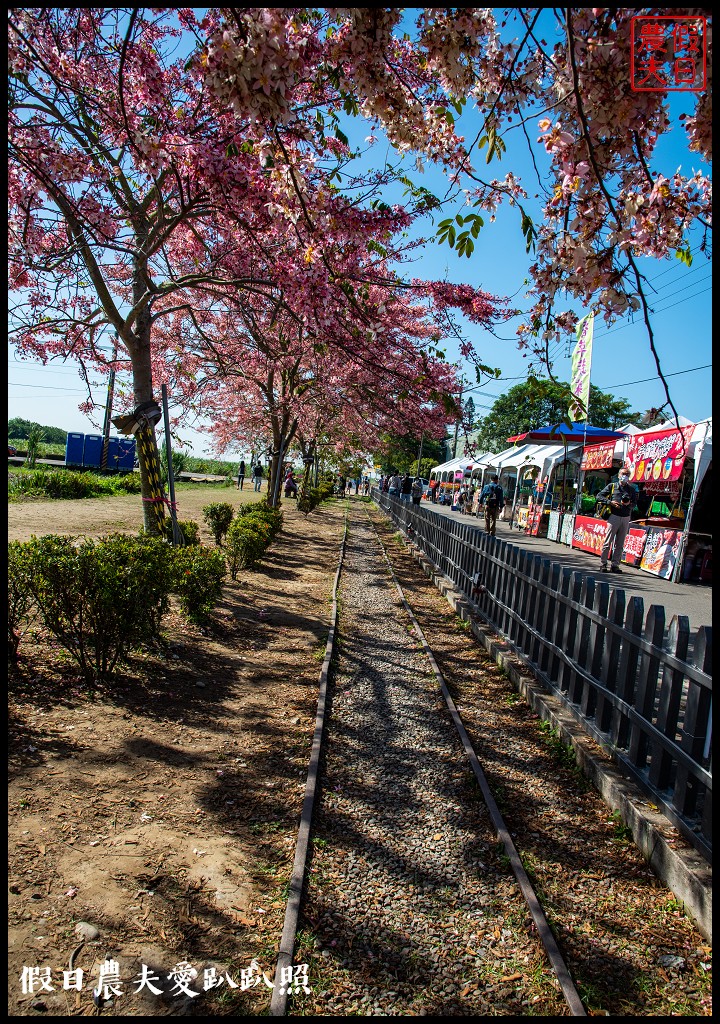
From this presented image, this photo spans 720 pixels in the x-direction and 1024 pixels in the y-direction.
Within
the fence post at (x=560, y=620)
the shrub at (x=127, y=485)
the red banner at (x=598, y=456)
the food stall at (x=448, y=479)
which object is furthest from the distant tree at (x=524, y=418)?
the fence post at (x=560, y=620)

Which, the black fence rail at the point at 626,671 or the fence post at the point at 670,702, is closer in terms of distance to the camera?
the black fence rail at the point at 626,671

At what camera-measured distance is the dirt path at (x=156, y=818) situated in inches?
94.8

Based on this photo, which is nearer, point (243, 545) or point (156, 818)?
point (156, 818)

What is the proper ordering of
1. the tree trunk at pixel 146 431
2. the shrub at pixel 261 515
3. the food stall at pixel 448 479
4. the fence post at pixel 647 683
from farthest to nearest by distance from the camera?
the food stall at pixel 448 479 → the shrub at pixel 261 515 → the tree trunk at pixel 146 431 → the fence post at pixel 647 683

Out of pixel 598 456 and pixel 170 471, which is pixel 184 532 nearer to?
pixel 170 471

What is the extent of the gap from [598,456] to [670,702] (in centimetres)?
1650

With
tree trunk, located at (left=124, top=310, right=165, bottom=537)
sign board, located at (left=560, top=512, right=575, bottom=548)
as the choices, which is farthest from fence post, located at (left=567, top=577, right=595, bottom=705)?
sign board, located at (left=560, top=512, right=575, bottom=548)

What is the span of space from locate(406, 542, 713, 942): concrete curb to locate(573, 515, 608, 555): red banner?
12.8 m

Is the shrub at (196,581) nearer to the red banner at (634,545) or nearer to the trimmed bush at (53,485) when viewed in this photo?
the red banner at (634,545)

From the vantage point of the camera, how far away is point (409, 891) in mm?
3014

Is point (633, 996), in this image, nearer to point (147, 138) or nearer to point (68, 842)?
point (68, 842)

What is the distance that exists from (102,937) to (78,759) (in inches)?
60.9

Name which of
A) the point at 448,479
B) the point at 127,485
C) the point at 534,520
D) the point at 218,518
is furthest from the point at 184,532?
the point at 448,479

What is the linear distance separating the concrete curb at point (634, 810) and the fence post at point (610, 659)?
0.90 ft
